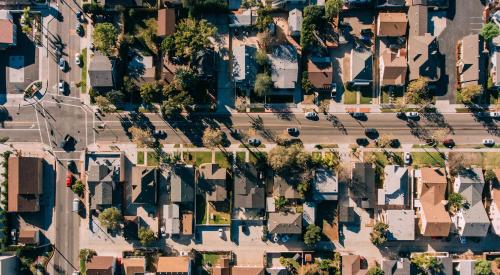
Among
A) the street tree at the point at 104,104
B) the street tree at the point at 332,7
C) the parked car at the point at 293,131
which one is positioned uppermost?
the street tree at the point at 332,7

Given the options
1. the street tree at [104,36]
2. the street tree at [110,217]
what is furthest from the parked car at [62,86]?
the street tree at [110,217]

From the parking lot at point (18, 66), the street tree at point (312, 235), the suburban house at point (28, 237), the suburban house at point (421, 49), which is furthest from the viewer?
the parking lot at point (18, 66)

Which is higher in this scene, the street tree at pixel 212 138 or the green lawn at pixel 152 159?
the street tree at pixel 212 138

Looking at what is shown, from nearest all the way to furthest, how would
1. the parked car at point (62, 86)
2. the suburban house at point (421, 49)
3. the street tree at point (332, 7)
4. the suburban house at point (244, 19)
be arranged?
the street tree at point (332, 7) → the suburban house at point (421, 49) → the suburban house at point (244, 19) → the parked car at point (62, 86)

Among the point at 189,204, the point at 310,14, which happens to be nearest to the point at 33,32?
the point at 189,204

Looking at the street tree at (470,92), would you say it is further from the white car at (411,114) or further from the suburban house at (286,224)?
the suburban house at (286,224)

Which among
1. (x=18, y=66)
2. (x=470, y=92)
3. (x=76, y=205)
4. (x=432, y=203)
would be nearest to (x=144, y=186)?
(x=76, y=205)

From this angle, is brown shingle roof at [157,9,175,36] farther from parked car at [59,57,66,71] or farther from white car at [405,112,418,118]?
white car at [405,112,418,118]
